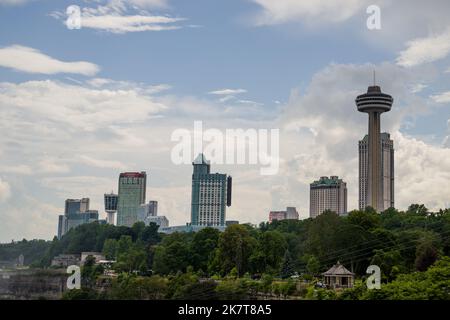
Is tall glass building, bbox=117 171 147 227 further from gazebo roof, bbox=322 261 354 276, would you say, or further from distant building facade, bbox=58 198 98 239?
gazebo roof, bbox=322 261 354 276

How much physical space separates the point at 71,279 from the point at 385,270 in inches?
668

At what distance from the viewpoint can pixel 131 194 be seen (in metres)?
120

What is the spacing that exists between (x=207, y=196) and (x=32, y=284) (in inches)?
3071

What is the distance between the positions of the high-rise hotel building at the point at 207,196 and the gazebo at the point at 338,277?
274 ft

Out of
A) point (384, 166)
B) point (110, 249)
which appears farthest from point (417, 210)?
point (384, 166)

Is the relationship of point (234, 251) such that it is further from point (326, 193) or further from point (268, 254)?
point (326, 193)

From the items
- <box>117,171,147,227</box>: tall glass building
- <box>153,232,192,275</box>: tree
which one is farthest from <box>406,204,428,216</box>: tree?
<box>117,171,147,227</box>: tall glass building

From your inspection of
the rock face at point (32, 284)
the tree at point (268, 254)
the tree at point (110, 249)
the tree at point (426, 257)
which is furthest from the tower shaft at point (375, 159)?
the tree at point (426, 257)

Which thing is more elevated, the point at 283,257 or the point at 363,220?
the point at 363,220

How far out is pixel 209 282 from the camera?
2467 cm

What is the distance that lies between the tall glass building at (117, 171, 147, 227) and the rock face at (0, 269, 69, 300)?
7629 centimetres

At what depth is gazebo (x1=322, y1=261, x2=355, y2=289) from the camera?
896 inches
